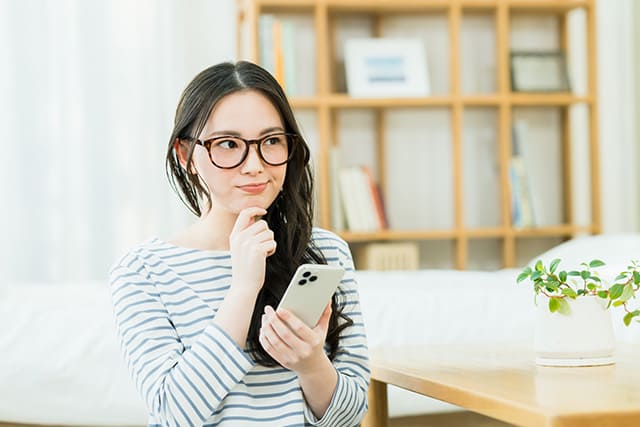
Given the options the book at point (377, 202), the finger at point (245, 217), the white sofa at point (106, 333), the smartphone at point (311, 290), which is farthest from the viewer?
the book at point (377, 202)

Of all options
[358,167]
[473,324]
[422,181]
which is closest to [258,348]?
[473,324]

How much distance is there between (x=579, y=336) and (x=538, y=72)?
7.48 feet

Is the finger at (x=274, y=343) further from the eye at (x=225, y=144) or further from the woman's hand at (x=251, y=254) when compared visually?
the eye at (x=225, y=144)

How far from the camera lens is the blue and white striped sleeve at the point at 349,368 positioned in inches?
48.5

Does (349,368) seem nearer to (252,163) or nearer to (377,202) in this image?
(252,163)

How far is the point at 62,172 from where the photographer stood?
315 cm

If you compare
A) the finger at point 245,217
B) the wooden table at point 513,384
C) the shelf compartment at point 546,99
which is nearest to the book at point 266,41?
the shelf compartment at point 546,99

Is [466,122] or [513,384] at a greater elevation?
[466,122]

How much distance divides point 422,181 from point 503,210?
32cm

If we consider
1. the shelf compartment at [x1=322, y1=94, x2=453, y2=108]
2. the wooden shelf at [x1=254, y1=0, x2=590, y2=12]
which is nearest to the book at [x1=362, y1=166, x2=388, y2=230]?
the shelf compartment at [x1=322, y1=94, x2=453, y2=108]

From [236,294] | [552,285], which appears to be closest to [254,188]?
[236,294]

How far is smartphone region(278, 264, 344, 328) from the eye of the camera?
106cm

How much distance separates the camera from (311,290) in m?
1.08

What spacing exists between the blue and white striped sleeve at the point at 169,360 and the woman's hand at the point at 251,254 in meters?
0.06
